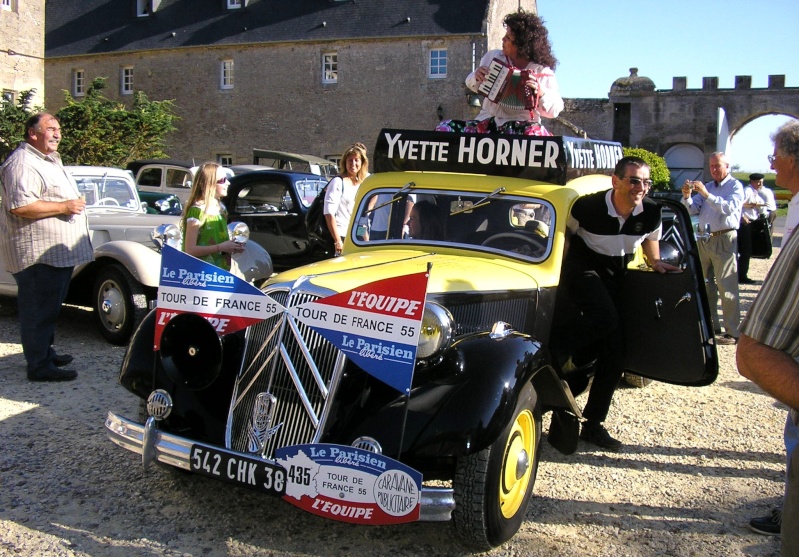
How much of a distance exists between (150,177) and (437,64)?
15277mm

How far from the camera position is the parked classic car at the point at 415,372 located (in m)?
3.06

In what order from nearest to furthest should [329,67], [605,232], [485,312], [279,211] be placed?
[485,312] → [605,232] → [279,211] → [329,67]

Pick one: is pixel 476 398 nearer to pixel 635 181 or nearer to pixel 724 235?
pixel 635 181

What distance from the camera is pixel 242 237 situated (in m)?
5.21

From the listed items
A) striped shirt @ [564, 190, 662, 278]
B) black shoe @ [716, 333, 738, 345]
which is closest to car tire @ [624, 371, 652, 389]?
striped shirt @ [564, 190, 662, 278]

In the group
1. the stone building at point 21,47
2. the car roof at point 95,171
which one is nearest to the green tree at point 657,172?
the car roof at point 95,171

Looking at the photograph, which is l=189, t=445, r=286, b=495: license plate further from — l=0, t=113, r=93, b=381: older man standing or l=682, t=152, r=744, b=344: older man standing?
l=682, t=152, r=744, b=344: older man standing

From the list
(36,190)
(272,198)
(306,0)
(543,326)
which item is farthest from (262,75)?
(543,326)

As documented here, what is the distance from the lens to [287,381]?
3.42 meters

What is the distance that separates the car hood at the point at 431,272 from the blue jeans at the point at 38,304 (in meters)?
2.40

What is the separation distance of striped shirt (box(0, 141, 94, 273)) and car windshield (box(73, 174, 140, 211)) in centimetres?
277

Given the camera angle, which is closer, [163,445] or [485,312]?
[163,445]

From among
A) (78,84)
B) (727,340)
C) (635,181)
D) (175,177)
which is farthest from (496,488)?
(78,84)

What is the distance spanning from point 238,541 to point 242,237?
2.32 m
